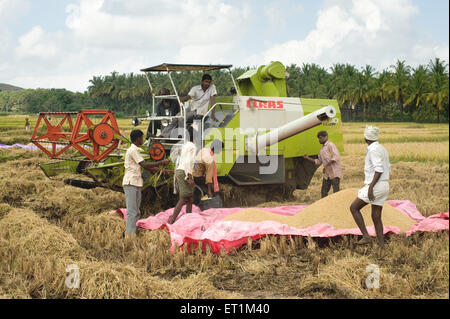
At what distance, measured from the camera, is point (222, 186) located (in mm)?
7391

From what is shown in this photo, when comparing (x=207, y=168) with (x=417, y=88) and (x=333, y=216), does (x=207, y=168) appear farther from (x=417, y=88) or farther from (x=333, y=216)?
(x=417, y=88)

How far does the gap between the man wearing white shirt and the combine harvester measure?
14 centimetres

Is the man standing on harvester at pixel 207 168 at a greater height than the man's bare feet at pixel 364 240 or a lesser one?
greater

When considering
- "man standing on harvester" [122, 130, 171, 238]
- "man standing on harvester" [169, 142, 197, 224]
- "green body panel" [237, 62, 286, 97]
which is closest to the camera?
"man standing on harvester" [122, 130, 171, 238]

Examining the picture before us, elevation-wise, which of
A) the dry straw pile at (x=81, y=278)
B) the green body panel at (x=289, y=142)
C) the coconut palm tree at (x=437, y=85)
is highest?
the coconut palm tree at (x=437, y=85)

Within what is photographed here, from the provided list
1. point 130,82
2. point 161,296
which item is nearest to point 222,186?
point 161,296

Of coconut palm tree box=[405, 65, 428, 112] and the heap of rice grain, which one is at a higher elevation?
coconut palm tree box=[405, 65, 428, 112]

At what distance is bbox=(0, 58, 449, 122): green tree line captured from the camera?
41312 mm

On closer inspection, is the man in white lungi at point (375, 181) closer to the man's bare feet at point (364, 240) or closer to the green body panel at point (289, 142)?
the man's bare feet at point (364, 240)

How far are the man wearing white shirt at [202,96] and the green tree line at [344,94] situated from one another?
31561 millimetres

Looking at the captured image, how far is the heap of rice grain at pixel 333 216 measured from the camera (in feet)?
17.7

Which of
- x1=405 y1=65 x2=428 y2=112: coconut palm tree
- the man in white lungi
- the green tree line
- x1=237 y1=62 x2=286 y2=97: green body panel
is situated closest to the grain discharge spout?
x1=237 y1=62 x2=286 y2=97: green body panel

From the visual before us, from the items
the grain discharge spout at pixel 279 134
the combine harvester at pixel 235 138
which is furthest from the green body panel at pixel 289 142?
the grain discharge spout at pixel 279 134

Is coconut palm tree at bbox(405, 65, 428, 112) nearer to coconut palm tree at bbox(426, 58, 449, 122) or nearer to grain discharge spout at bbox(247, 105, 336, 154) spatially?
coconut palm tree at bbox(426, 58, 449, 122)
